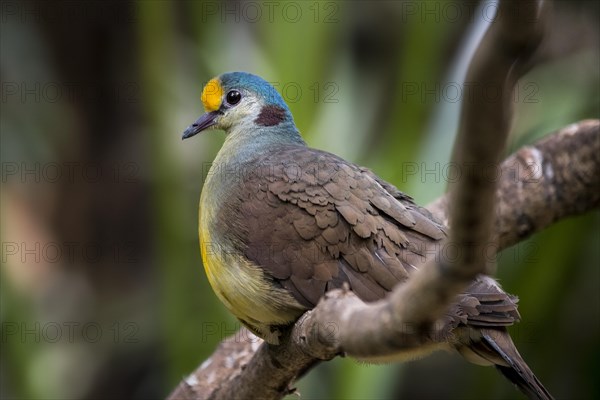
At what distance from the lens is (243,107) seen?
3328mm

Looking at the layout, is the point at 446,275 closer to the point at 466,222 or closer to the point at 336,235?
the point at 466,222

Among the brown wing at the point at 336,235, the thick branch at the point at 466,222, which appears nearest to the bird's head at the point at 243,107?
the brown wing at the point at 336,235

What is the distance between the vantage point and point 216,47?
4520 millimetres

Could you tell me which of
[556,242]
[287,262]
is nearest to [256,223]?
[287,262]

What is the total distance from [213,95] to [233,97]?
0.29 feet

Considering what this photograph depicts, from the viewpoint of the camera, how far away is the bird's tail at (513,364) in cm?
234

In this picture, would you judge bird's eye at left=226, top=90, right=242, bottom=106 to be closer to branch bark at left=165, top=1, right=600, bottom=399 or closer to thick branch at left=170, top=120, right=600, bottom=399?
thick branch at left=170, top=120, right=600, bottom=399

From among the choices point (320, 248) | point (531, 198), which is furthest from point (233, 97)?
point (531, 198)

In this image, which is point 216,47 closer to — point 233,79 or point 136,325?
point 233,79

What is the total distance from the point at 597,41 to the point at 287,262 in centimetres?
372

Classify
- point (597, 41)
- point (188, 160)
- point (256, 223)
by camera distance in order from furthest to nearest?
point (597, 41), point (188, 160), point (256, 223)

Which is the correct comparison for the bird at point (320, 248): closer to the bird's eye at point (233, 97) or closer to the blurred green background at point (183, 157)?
the bird's eye at point (233, 97)

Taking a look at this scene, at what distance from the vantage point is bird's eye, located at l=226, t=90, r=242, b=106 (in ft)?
11.0

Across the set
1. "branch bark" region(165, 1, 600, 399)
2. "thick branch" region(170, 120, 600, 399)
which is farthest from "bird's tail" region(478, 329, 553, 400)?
"thick branch" region(170, 120, 600, 399)
